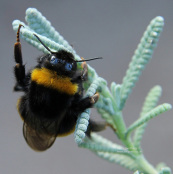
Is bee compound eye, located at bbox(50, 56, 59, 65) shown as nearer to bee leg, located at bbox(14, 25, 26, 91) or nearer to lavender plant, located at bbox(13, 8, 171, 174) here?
lavender plant, located at bbox(13, 8, 171, 174)

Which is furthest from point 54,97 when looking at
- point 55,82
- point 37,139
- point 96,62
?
point 96,62

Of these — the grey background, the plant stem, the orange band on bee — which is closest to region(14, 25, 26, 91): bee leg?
the orange band on bee

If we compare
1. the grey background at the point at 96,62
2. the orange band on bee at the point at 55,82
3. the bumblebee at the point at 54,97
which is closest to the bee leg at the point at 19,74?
the bumblebee at the point at 54,97

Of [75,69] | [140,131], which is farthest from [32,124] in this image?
[140,131]

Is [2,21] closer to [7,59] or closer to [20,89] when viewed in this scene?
[7,59]

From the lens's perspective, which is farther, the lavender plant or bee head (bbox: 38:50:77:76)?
bee head (bbox: 38:50:77:76)

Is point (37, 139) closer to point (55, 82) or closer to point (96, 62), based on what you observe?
point (55, 82)

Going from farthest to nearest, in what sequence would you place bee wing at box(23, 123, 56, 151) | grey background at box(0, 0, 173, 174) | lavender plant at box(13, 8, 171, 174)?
grey background at box(0, 0, 173, 174)
bee wing at box(23, 123, 56, 151)
lavender plant at box(13, 8, 171, 174)
